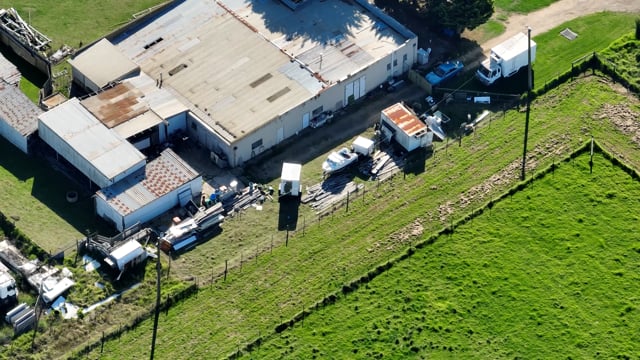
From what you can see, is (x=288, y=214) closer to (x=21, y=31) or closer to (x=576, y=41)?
(x=21, y=31)

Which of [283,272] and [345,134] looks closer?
[283,272]

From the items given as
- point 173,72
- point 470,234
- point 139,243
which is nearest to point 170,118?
point 173,72

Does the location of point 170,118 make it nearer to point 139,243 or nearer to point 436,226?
point 139,243

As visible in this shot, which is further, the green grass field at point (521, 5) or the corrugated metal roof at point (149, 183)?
the green grass field at point (521, 5)

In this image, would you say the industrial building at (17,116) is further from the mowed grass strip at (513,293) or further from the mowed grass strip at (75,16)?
the mowed grass strip at (513,293)

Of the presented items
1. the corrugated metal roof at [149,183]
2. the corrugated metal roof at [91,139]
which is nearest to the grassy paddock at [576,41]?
the corrugated metal roof at [149,183]

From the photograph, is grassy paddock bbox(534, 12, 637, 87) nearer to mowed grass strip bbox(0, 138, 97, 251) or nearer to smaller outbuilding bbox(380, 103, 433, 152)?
smaller outbuilding bbox(380, 103, 433, 152)
